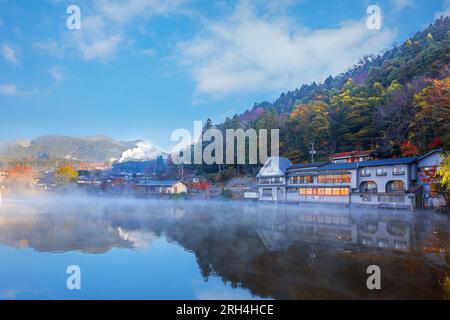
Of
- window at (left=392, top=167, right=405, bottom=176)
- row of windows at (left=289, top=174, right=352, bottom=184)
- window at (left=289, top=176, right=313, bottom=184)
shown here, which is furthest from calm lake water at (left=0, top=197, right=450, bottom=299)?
window at (left=289, top=176, right=313, bottom=184)

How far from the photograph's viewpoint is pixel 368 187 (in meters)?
32.4

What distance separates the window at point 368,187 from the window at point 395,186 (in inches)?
50.1

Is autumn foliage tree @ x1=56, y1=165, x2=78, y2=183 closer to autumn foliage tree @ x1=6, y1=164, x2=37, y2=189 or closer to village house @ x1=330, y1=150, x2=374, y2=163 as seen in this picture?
autumn foliage tree @ x1=6, y1=164, x2=37, y2=189

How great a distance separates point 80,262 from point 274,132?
146 ft

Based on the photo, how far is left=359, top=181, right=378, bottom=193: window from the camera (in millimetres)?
31756

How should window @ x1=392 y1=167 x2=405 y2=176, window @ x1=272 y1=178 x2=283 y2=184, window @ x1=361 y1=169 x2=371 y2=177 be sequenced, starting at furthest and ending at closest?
window @ x1=272 y1=178 x2=283 y2=184 < window @ x1=361 y1=169 x2=371 y2=177 < window @ x1=392 y1=167 x2=405 y2=176

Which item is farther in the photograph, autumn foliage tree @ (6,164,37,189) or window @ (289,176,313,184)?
autumn foliage tree @ (6,164,37,189)

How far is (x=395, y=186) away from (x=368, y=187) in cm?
276

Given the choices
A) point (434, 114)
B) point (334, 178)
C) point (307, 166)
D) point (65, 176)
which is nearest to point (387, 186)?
point (334, 178)

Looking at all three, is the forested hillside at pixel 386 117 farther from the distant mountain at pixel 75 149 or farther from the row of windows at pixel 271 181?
the distant mountain at pixel 75 149

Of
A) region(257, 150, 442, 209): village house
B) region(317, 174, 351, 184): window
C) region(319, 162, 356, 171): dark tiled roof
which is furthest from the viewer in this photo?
region(317, 174, 351, 184): window

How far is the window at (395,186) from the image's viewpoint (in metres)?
29.5

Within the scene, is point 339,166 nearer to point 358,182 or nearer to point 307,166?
point 358,182

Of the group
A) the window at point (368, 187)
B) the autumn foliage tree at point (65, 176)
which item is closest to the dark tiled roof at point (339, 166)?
the window at point (368, 187)
